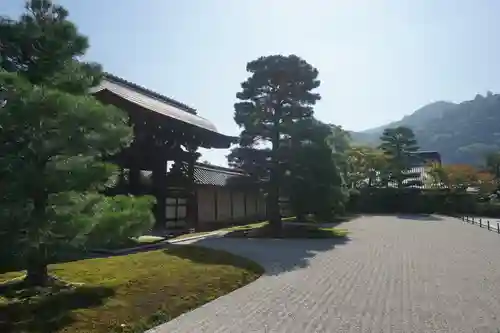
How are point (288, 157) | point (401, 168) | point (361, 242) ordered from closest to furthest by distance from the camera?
point (361, 242), point (288, 157), point (401, 168)

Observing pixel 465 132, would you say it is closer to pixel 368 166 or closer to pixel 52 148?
pixel 368 166

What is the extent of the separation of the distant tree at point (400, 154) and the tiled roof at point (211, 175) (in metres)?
20.5

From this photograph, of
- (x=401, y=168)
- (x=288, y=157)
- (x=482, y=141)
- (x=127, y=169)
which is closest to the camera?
(x=127, y=169)

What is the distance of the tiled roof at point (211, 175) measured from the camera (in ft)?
68.5

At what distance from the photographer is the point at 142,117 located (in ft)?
54.9

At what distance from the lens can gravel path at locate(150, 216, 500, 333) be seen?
19.3ft

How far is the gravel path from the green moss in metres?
0.36

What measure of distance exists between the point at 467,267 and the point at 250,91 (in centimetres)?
1148

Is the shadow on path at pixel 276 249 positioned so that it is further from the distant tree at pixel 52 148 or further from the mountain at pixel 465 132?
the mountain at pixel 465 132

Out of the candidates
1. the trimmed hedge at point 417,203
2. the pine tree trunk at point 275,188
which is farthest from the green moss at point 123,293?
the trimmed hedge at point 417,203

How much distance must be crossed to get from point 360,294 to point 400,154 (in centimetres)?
3627

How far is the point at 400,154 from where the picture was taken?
41656 mm

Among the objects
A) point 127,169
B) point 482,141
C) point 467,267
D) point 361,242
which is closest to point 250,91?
point 127,169

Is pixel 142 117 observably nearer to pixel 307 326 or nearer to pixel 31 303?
pixel 31 303
